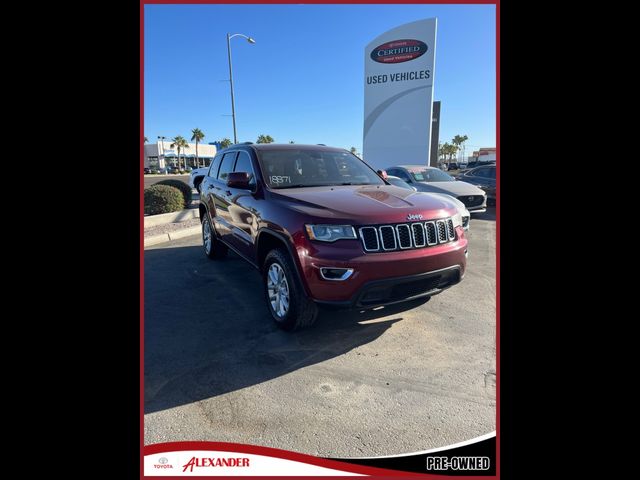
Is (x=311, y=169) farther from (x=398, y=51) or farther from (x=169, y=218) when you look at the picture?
(x=398, y=51)

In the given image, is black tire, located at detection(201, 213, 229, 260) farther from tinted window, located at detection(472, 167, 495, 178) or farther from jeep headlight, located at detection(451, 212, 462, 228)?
tinted window, located at detection(472, 167, 495, 178)

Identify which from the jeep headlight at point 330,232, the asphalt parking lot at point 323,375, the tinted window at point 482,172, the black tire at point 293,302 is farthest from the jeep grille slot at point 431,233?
the tinted window at point 482,172

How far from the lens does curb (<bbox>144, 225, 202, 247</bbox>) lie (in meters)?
7.56

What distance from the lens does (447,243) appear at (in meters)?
3.25

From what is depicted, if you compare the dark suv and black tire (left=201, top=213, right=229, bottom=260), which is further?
black tire (left=201, top=213, right=229, bottom=260)

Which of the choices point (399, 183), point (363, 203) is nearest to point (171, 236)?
point (399, 183)

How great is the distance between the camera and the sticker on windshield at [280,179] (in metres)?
3.93

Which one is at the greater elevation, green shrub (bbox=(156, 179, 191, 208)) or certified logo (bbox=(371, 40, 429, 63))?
certified logo (bbox=(371, 40, 429, 63))

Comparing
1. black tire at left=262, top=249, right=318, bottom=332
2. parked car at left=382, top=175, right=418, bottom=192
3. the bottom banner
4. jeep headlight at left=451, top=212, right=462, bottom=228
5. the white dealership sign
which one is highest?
the white dealership sign

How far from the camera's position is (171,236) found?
26.5ft

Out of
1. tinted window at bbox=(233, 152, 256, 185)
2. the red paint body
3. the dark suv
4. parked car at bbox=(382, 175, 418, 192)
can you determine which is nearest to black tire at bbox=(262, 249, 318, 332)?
the dark suv

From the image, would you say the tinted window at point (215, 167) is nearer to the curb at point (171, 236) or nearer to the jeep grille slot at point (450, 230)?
the curb at point (171, 236)

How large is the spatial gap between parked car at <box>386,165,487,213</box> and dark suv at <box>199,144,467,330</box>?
20.3 ft
